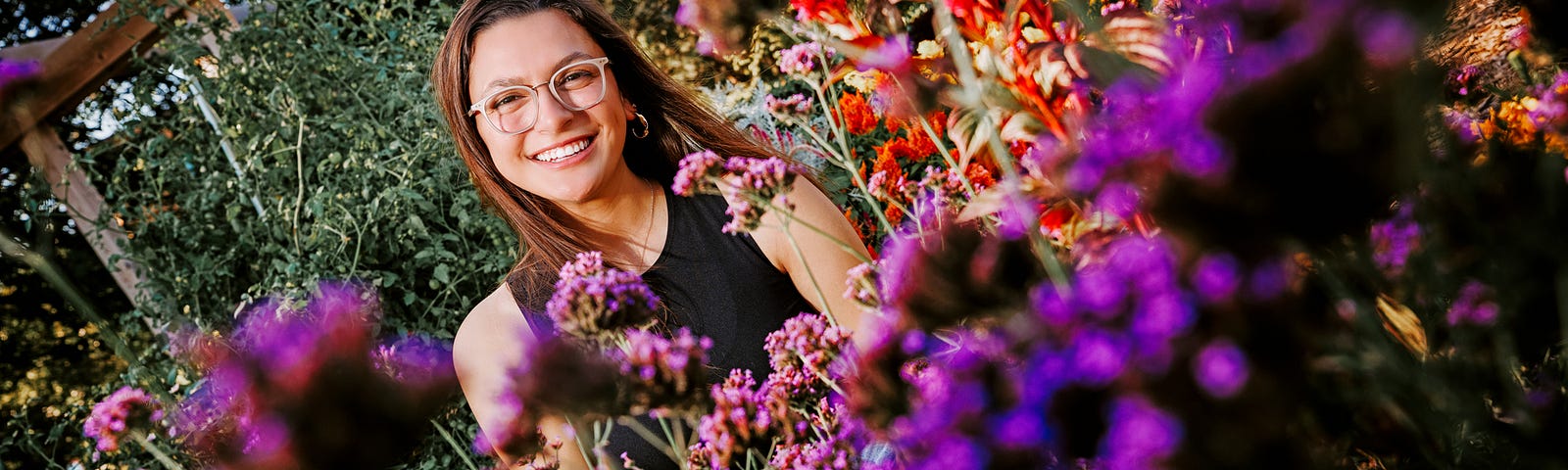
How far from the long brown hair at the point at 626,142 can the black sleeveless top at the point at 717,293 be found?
0.11 metres

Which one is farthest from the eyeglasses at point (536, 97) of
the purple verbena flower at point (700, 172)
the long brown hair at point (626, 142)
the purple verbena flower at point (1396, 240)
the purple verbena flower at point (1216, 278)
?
the purple verbena flower at point (1216, 278)

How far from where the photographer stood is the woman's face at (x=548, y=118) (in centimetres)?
172

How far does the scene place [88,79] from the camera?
3.13 m

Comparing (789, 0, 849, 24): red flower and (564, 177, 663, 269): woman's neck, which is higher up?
(789, 0, 849, 24): red flower

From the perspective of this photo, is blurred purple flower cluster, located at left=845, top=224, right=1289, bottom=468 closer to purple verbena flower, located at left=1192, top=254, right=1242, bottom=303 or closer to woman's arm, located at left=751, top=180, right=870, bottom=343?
purple verbena flower, located at left=1192, top=254, right=1242, bottom=303

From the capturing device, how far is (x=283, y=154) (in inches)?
110

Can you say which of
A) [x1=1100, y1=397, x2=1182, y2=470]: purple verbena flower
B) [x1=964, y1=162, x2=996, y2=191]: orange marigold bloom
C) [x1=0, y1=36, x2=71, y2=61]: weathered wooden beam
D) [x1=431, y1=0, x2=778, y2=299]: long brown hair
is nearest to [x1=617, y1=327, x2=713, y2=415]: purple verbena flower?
[x1=1100, y1=397, x2=1182, y2=470]: purple verbena flower

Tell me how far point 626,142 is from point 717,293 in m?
0.40

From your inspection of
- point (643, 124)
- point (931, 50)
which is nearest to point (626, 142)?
point (643, 124)

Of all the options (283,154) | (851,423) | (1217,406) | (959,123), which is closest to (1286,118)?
(1217,406)

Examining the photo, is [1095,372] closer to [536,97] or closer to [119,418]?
[119,418]

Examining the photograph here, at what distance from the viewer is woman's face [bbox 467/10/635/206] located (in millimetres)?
1723

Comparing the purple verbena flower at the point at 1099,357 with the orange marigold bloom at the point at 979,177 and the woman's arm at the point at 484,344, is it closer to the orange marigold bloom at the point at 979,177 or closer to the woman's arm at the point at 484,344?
the orange marigold bloom at the point at 979,177

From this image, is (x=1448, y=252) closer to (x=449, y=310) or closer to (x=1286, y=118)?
(x=1286, y=118)
